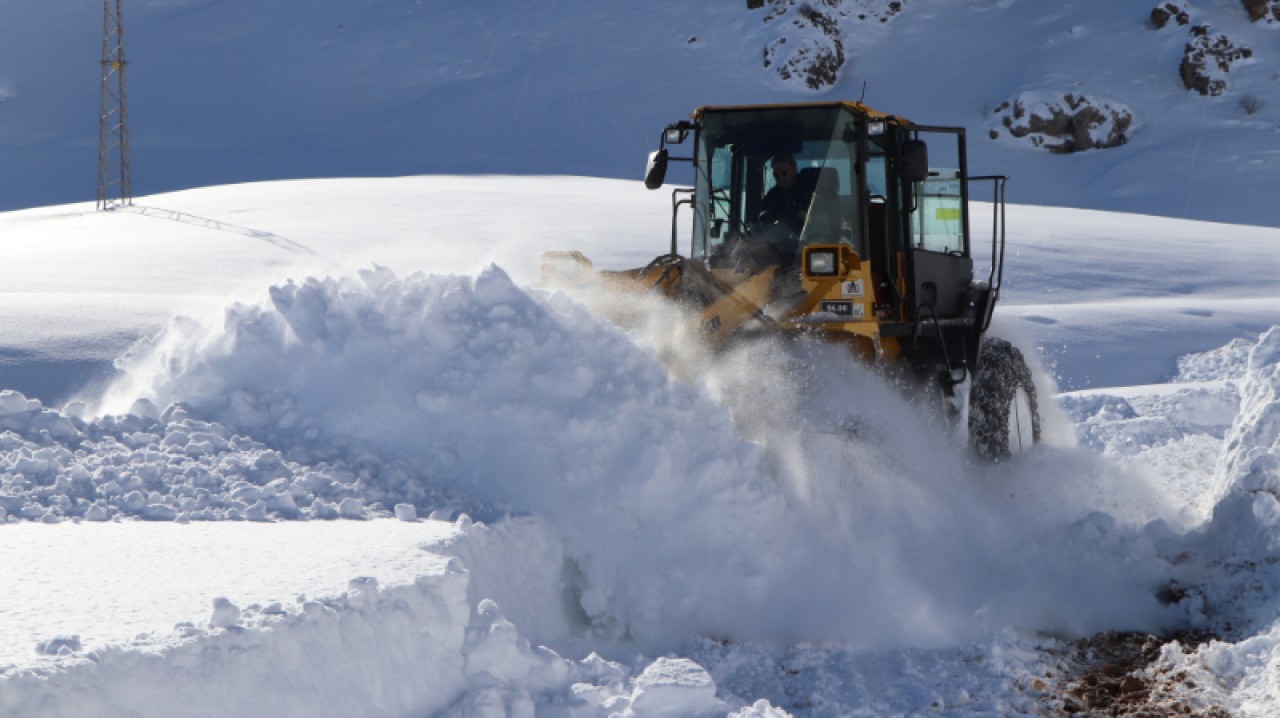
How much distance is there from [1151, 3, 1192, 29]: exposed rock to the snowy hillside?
7cm

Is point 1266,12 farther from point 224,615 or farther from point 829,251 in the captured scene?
point 224,615

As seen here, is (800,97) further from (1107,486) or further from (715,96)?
(1107,486)

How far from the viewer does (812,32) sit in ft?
137

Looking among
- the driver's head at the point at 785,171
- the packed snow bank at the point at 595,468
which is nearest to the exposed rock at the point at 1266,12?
the driver's head at the point at 785,171

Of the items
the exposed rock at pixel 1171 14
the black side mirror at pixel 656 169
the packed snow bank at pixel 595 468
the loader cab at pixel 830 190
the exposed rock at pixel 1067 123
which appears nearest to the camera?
the packed snow bank at pixel 595 468

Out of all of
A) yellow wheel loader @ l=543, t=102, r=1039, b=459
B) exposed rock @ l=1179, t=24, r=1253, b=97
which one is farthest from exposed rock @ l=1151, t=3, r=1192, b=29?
yellow wheel loader @ l=543, t=102, r=1039, b=459

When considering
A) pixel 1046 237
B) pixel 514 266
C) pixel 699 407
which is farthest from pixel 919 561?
pixel 1046 237

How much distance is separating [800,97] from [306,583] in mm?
37413

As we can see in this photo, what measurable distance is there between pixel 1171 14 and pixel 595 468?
40.8 meters

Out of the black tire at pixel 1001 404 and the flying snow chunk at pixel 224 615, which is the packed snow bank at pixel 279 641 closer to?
the flying snow chunk at pixel 224 615

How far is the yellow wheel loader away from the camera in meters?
6.32

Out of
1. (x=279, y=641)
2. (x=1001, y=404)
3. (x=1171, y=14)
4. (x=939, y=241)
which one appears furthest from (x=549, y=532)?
(x=1171, y=14)

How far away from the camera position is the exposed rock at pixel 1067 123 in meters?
36.6

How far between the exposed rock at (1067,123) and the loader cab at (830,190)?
3187 cm
